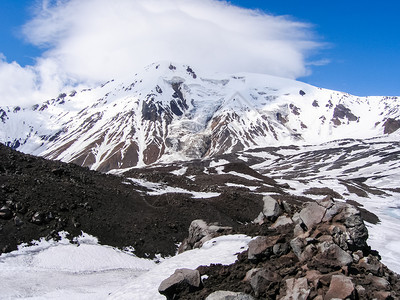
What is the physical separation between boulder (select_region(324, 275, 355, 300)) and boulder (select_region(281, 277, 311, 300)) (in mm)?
694

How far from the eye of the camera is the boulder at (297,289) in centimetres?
1227

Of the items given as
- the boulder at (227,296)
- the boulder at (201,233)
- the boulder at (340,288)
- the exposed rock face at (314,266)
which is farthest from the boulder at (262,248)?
the boulder at (201,233)

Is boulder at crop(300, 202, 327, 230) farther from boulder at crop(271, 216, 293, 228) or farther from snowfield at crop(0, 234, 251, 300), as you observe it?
snowfield at crop(0, 234, 251, 300)

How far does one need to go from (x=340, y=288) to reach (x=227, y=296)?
3896 millimetres

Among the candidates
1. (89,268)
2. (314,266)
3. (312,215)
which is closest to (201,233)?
(89,268)

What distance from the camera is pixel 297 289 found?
495 inches

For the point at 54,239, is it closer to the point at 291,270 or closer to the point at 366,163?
the point at 291,270

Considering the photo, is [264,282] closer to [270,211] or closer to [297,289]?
[297,289]

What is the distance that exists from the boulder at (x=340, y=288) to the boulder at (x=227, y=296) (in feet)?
9.00

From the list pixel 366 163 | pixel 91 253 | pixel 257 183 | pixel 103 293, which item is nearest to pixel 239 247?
pixel 103 293

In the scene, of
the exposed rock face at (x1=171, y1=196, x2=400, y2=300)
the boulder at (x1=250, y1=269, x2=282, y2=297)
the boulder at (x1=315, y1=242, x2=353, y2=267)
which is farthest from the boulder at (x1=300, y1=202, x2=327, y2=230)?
the boulder at (x1=250, y1=269, x2=282, y2=297)

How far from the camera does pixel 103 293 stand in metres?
20.7

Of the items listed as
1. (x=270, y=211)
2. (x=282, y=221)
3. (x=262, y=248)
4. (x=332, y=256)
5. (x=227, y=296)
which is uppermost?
(x=270, y=211)

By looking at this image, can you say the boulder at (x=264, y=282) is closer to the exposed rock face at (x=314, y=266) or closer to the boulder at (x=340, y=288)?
the exposed rock face at (x=314, y=266)
